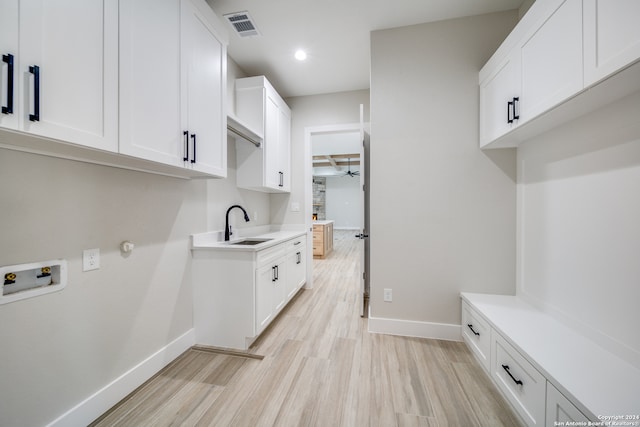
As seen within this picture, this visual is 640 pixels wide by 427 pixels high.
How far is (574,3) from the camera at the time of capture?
1.13 metres

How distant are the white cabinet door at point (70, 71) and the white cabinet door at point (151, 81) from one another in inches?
2.0

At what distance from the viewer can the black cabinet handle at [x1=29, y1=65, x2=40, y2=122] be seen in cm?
80

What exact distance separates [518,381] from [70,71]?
2.61m

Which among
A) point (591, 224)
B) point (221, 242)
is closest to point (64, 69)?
point (221, 242)

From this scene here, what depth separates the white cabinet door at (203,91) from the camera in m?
1.54

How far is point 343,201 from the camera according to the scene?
11.8 meters

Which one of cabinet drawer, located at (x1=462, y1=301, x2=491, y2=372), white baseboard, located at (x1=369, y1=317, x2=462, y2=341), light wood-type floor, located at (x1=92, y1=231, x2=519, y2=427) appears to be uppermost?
cabinet drawer, located at (x1=462, y1=301, x2=491, y2=372)

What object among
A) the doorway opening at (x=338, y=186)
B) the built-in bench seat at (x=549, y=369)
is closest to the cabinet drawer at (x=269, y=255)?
the built-in bench seat at (x=549, y=369)

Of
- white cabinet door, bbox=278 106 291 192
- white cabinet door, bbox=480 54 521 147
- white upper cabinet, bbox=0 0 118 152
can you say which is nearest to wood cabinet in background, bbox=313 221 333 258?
white cabinet door, bbox=278 106 291 192

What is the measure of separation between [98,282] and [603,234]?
2846 mm

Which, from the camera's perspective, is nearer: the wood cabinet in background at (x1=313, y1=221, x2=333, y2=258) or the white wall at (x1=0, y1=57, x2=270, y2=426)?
the white wall at (x1=0, y1=57, x2=270, y2=426)

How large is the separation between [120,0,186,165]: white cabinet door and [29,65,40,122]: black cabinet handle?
0.30 metres

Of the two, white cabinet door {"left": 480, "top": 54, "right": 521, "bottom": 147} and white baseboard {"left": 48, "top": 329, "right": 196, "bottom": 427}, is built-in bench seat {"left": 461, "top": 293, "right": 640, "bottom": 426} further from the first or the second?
white baseboard {"left": 48, "top": 329, "right": 196, "bottom": 427}

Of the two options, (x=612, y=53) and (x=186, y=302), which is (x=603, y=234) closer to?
(x=612, y=53)
